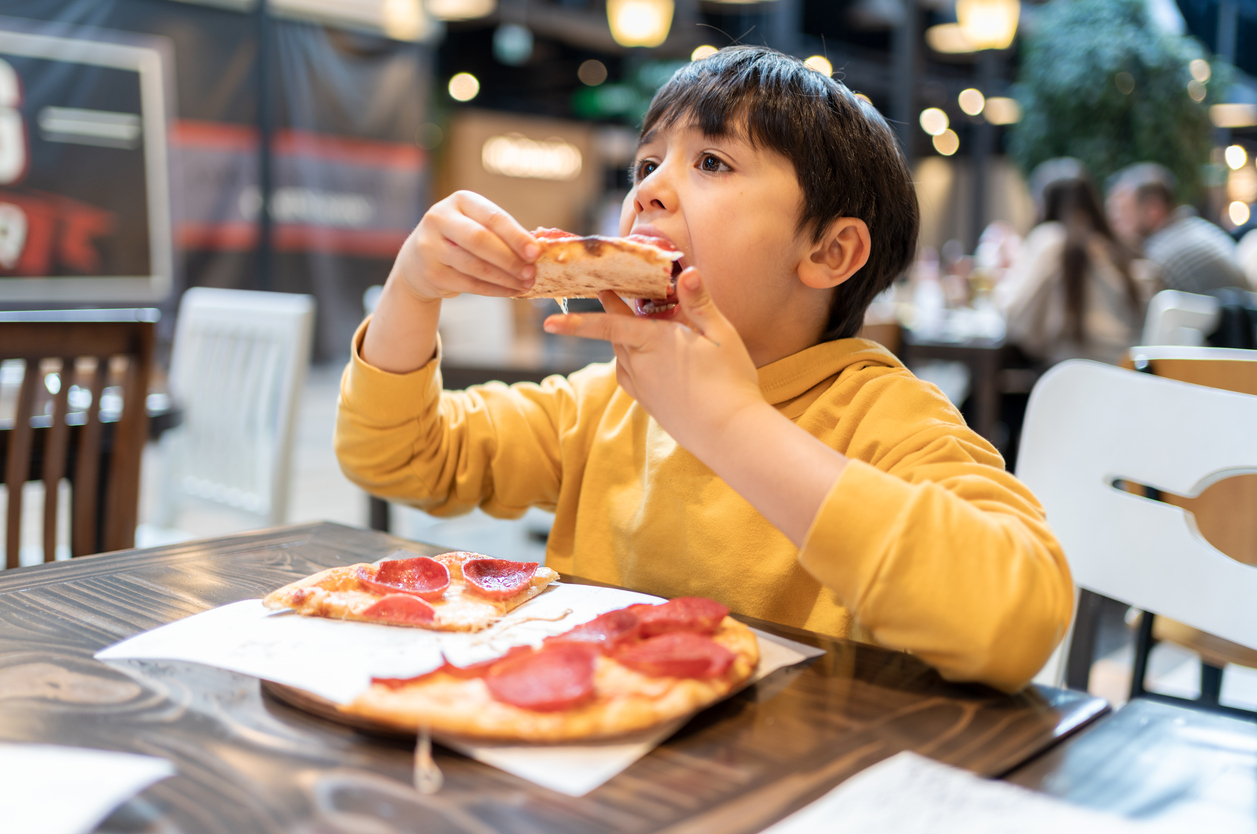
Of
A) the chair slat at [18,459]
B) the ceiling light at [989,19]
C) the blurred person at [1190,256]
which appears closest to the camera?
the chair slat at [18,459]

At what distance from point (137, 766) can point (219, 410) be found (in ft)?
6.98

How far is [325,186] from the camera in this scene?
7.71 meters

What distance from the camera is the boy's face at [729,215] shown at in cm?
104

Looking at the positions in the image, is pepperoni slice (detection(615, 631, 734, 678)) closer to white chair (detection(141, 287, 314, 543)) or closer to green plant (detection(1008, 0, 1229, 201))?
white chair (detection(141, 287, 314, 543))

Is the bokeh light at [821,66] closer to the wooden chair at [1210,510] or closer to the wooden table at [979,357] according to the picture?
the wooden chair at [1210,510]

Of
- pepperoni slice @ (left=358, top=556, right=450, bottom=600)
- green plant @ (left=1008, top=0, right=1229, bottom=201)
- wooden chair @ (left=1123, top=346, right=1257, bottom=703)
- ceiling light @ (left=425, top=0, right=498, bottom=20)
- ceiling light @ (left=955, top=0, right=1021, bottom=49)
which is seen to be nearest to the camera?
pepperoni slice @ (left=358, top=556, right=450, bottom=600)

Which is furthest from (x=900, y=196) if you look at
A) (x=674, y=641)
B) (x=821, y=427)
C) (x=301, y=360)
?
(x=301, y=360)

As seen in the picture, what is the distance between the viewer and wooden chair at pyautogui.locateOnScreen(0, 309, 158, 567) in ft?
5.56

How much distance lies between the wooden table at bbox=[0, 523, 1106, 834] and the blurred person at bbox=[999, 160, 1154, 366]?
3897 mm

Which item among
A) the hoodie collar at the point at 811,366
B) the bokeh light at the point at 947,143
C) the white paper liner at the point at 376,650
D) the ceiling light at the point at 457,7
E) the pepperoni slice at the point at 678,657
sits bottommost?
the white paper liner at the point at 376,650

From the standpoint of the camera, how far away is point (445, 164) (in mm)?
12484

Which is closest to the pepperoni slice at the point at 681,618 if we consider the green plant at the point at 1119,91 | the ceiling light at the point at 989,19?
the ceiling light at the point at 989,19

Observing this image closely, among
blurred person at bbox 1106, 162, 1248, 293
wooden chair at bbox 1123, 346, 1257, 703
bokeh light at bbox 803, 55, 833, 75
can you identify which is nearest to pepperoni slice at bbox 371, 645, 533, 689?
bokeh light at bbox 803, 55, 833, 75

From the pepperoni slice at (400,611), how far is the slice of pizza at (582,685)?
106 mm
